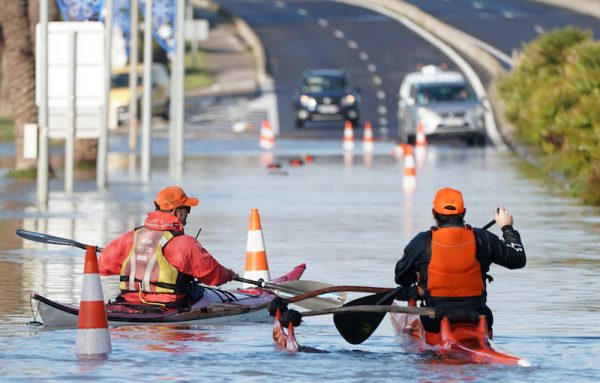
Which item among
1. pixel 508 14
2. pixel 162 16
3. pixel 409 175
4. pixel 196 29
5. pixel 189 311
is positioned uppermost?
pixel 508 14

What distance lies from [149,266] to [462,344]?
2554mm

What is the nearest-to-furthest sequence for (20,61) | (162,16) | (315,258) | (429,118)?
(315,258) → (20,61) → (162,16) → (429,118)

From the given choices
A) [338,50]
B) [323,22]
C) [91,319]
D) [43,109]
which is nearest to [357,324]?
[91,319]

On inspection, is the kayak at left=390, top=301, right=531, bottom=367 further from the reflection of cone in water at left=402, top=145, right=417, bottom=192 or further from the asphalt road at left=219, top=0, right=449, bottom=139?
the asphalt road at left=219, top=0, right=449, bottom=139

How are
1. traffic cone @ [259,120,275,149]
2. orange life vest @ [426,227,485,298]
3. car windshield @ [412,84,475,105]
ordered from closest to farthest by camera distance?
1. orange life vest @ [426,227,485,298]
2. traffic cone @ [259,120,275,149]
3. car windshield @ [412,84,475,105]

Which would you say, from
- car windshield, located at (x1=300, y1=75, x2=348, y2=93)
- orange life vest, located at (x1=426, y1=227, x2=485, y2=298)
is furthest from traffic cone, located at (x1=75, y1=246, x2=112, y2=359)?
car windshield, located at (x1=300, y1=75, x2=348, y2=93)

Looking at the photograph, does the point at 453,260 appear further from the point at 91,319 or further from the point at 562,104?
the point at 562,104

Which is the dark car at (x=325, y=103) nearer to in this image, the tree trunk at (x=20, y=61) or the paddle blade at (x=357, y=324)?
the tree trunk at (x=20, y=61)

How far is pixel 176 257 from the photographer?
1402cm

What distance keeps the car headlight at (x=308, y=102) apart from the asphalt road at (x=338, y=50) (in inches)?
28.2

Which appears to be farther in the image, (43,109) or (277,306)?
(43,109)

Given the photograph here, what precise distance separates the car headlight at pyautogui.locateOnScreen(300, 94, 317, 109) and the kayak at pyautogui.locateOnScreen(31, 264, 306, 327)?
135 feet

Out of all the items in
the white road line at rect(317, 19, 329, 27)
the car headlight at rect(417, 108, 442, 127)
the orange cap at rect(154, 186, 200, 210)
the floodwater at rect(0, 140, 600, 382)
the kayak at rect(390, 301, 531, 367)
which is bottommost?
the floodwater at rect(0, 140, 600, 382)

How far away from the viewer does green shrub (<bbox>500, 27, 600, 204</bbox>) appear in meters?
32.4
